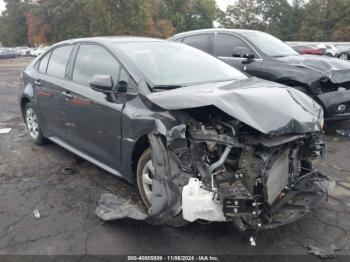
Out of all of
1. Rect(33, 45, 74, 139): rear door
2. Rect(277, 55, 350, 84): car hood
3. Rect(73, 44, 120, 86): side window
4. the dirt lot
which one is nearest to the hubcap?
the dirt lot

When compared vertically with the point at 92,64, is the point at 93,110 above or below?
below

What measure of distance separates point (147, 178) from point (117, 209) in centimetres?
43

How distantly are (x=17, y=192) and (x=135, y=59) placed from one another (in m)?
2.02

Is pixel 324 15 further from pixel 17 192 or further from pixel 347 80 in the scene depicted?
pixel 17 192

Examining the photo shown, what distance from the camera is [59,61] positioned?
5.37m

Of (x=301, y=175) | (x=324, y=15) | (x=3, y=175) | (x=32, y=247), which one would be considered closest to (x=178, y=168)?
(x=301, y=175)

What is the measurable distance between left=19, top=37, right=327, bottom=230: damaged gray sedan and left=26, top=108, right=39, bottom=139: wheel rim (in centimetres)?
176

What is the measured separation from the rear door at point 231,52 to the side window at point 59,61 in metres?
2.94

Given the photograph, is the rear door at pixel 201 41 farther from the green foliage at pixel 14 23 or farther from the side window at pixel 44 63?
the green foliage at pixel 14 23

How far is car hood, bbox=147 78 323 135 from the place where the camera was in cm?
303

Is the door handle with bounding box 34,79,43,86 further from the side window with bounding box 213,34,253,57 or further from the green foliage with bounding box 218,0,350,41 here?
the green foliage with bounding box 218,0,350,41

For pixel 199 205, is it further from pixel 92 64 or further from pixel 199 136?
pixel 92 64

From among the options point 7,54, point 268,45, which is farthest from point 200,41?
point 7,54

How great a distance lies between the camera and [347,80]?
20.4 feet
